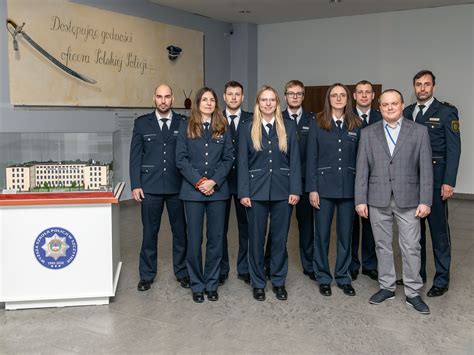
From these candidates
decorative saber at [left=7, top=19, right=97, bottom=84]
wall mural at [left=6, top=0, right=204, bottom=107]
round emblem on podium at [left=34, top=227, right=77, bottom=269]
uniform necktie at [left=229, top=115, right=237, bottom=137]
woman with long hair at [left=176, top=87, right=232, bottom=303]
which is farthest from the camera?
wall mural at [left=6, top=0, right=204, bottom=107]

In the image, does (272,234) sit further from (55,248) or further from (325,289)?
(55,248)

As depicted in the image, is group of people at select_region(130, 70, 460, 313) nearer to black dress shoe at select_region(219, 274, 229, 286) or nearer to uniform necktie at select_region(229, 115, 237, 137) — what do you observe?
uniform necktie at select_region(229, 115, 237, 137)

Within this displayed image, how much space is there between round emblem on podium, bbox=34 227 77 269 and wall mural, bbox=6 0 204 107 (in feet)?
10.9

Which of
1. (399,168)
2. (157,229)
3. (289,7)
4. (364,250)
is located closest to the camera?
(399,168)

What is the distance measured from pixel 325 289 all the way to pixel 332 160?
98 centimetres

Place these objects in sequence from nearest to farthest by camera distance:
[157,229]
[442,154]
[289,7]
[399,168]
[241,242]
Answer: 1. [399,168]
2. [442,154]
3. [157,229]
4. [241,242]
5. [289,7]

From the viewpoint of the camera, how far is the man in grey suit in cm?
354

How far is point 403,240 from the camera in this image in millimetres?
3672

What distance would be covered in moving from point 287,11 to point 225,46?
61.5 inches

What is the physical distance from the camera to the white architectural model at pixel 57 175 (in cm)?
369

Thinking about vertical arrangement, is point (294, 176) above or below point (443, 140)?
below

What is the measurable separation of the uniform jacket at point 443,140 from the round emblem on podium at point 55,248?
263 cm

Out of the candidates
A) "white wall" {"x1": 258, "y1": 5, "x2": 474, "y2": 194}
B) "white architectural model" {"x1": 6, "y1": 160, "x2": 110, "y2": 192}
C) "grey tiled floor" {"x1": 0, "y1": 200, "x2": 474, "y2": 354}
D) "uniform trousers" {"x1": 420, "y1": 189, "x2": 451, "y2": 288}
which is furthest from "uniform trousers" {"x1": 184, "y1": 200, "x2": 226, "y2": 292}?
"white wall" {"x1": 258, "y1": 5, "x2": 474, "y2": 194}

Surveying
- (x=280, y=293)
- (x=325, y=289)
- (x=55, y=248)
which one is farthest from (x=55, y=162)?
(x=325, y=289)
